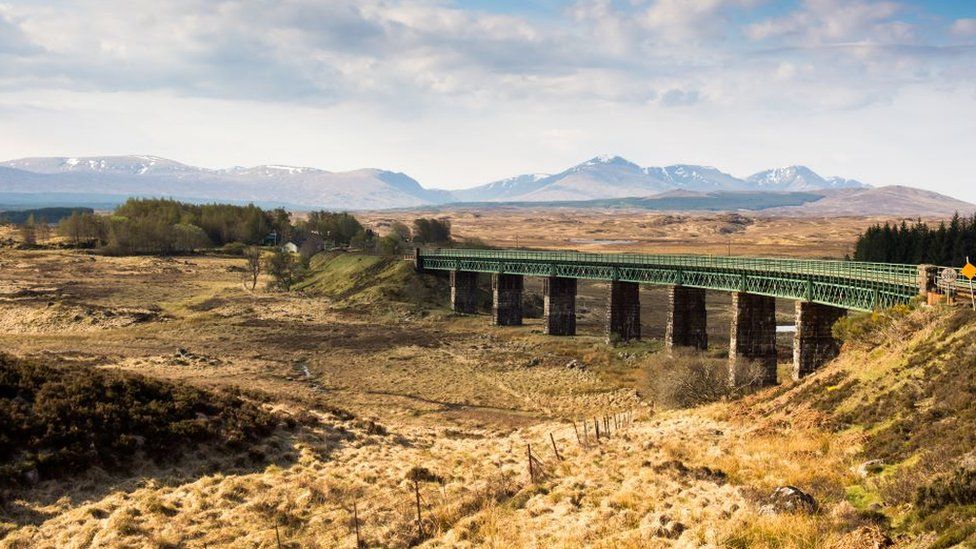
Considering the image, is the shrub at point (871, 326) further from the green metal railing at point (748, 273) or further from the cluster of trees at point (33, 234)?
the cluster of trees at point (33, 234)

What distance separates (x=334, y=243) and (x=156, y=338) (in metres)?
87.7

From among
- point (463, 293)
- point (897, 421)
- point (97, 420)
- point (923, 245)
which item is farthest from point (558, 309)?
point (923, 245)

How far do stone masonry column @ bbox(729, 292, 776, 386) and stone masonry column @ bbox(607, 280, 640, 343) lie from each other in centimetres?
1652

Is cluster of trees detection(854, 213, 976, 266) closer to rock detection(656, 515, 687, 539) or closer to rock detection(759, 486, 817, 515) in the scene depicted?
rock detection(759, 486, 817, 515)

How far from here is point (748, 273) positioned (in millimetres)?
60625

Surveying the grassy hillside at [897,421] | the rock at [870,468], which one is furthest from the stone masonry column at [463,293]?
the rock at [870,468]

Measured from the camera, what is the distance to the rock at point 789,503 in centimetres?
1823

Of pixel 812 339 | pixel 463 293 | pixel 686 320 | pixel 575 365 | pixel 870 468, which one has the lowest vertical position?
pixel 575 365

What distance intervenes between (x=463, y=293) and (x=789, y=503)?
83827mm

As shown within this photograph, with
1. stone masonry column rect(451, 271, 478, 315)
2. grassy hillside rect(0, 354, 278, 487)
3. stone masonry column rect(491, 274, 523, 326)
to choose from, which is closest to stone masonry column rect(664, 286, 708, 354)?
stone masonry column rect(491, 274, 523, 326)

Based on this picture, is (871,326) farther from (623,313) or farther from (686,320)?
(623,313)

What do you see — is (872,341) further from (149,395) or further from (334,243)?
(334,243)

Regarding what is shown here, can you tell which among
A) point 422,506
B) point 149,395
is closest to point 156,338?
point 149,395

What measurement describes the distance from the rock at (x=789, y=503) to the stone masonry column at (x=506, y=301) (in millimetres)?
71614
